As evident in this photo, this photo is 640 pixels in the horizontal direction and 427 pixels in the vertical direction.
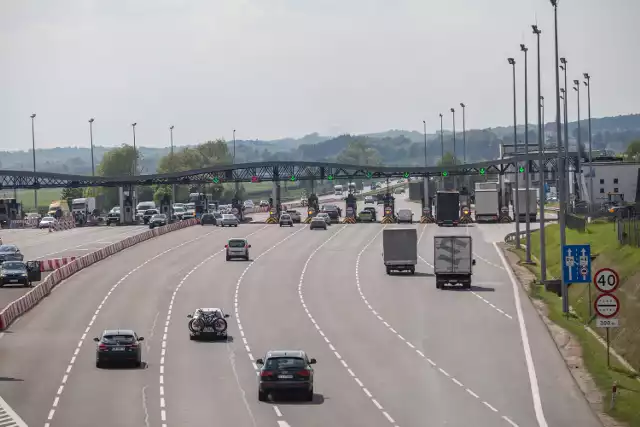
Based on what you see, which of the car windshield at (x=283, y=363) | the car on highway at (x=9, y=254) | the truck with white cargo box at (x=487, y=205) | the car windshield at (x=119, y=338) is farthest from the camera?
the truck with white cargo box at (x=487, y=205)

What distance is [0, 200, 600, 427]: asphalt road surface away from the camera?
3434 centimetres

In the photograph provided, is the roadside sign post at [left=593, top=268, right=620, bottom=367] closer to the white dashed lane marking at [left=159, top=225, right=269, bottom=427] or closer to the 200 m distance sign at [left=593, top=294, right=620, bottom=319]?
the 200 m distance sign at [left=593, top=294, right=620, bottom=319]

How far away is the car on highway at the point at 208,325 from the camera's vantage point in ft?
168

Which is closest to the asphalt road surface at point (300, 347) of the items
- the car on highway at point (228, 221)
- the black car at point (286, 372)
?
the black car at point (286, 372)

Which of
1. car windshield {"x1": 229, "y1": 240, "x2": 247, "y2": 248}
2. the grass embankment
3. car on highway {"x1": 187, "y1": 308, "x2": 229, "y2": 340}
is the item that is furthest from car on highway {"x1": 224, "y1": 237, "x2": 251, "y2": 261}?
car on highway {"x1": 187, "y1": 308, "x2": 229, "y2": 340}

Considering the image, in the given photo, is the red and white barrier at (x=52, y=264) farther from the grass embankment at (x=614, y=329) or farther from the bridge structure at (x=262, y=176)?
the bridge structure at (x=262, y=176)

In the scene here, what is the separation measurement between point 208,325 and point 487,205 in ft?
285

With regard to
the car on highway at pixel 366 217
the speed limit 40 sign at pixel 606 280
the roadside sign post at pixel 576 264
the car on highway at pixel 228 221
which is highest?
the speed limit 40 sign at pixel 606 280

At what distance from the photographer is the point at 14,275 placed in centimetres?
7456

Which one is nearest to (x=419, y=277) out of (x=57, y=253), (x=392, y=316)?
(x=392, y=316)

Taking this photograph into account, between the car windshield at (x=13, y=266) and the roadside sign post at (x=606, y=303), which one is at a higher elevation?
the roadside sign post at (x=606, y=303)

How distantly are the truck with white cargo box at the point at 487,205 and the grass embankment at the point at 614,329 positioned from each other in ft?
157

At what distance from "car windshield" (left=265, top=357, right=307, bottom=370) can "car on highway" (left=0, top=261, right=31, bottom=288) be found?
42423mm

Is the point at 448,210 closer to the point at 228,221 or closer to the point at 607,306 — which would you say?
the point at 228,221
